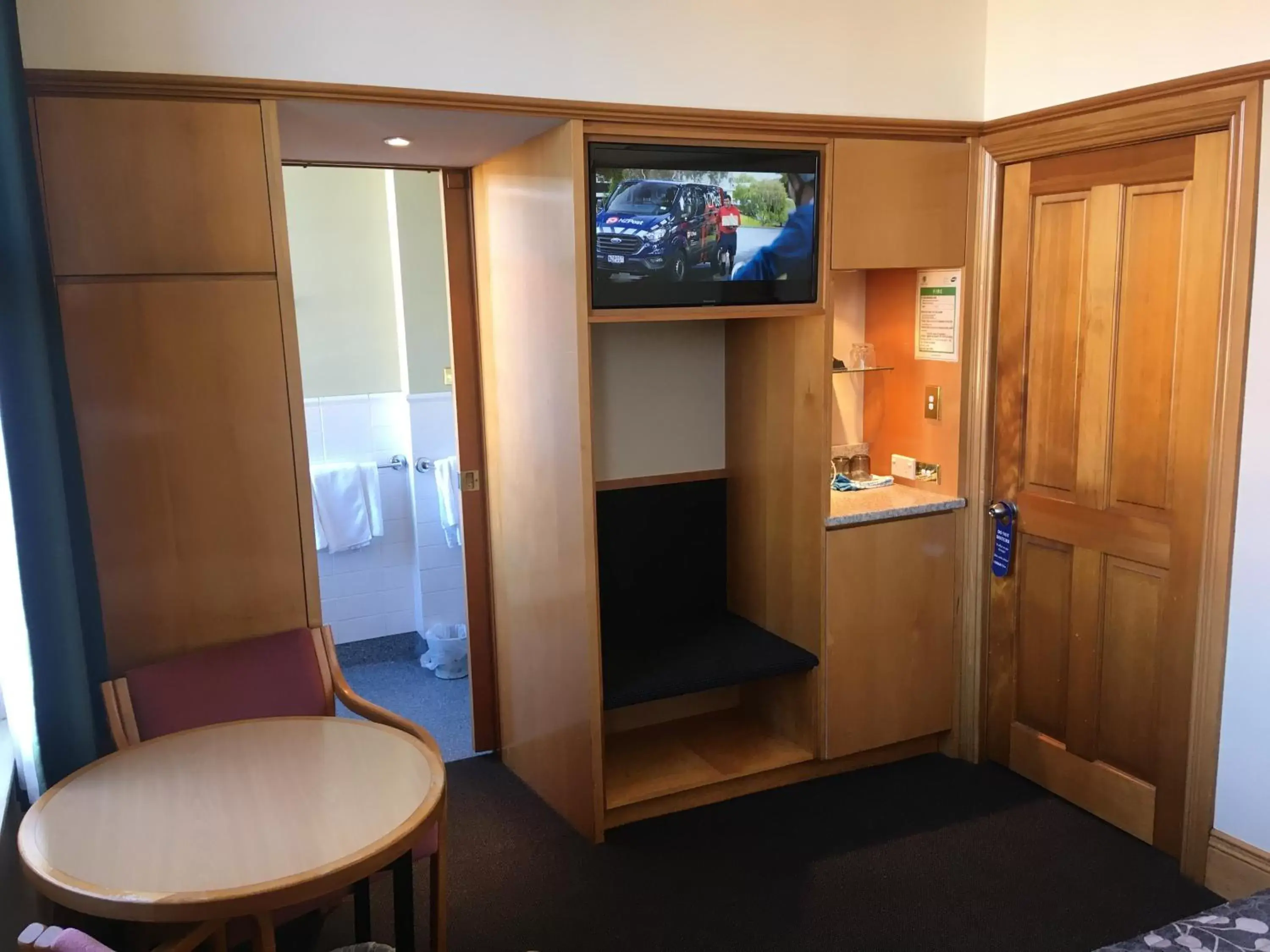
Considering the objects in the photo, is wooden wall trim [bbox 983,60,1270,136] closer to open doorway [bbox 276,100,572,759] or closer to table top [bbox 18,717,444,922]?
open doorway [bbox 276,100,572,759]

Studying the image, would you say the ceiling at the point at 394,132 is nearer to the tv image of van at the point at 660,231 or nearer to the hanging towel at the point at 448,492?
the tv image of van at the point at 660,231

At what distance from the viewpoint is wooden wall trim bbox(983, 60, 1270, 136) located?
2592 millimetres

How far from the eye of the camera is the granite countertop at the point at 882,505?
3.38 m

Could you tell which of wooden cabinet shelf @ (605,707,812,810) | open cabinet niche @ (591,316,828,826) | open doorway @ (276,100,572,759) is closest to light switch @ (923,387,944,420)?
open cabinet niche @ (591,316,828,826)

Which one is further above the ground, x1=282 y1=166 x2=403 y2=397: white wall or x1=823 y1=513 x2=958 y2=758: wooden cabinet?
x1=282 y1=166 x2=403 y2=397: white wall

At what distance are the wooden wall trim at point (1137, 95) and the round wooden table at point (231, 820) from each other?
102 inches

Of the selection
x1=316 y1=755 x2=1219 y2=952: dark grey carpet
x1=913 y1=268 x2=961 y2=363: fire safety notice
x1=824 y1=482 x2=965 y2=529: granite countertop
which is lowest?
x1=316 y1=755 x2=1219 y2=952: dark grey carpet

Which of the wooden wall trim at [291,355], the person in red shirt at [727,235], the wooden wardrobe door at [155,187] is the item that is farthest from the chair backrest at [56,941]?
the person in red shirt at [727,235]

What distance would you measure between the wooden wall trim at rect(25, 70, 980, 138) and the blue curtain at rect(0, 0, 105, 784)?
22 centimetres

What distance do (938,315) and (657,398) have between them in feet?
3.33

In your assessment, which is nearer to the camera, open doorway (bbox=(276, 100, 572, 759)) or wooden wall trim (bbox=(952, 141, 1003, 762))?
wooden wall trim (bbox=(952, 141, 1003, 762))

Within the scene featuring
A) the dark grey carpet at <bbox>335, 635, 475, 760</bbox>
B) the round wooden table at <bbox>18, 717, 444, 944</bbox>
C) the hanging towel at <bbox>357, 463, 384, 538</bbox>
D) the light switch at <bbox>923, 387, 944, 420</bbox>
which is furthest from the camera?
the hanging towel at <bbox>357, 463, 384, 538</bbox>

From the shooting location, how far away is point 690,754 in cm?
356

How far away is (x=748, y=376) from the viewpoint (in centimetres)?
363
